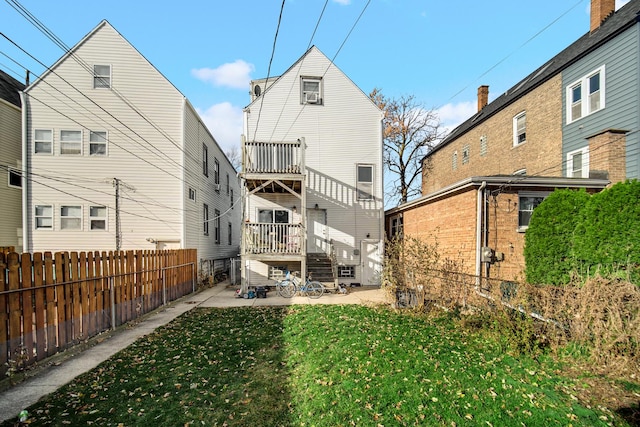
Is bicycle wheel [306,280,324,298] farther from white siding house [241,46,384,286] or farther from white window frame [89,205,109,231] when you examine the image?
white window frame [89,205,109,231]

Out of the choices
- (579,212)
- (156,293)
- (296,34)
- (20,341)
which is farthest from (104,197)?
(579,212)

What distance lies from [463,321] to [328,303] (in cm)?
447

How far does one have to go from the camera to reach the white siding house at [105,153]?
13.1 metres

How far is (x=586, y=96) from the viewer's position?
12.5 m

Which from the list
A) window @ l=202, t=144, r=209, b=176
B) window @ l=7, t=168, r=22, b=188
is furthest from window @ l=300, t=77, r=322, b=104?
window @ l=7, t=168, r=22, b=188

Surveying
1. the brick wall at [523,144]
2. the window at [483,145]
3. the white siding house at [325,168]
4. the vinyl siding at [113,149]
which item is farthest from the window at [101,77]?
the window at [483,145]

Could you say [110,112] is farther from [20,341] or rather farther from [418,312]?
[418,312]

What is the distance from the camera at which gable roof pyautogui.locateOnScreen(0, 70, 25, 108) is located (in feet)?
48.2

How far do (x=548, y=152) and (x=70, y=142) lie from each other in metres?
21.8

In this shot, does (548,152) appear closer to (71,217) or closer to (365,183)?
(365,183)

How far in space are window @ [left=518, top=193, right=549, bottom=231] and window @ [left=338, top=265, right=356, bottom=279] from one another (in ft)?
23.0

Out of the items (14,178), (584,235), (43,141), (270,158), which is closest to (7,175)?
(14,178)

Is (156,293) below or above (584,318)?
below

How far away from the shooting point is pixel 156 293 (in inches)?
364
